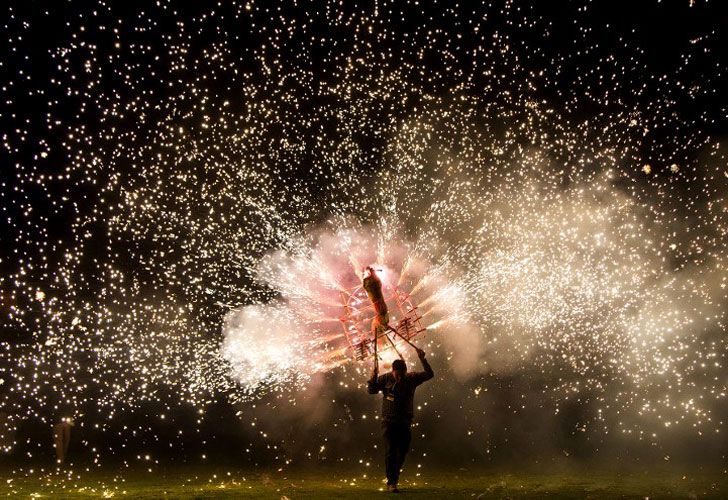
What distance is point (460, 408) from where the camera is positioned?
10.2 meters

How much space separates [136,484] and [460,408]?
5908 millimetres

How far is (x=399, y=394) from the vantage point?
524cm

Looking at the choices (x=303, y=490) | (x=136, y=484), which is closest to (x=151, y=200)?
(x=136, y=484)

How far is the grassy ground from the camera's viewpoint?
17.9 feet

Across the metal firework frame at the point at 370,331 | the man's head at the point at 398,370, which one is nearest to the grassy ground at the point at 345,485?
the man's head at the point at 398,370

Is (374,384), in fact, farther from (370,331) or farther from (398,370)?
(370,331)

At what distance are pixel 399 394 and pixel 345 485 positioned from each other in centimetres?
199

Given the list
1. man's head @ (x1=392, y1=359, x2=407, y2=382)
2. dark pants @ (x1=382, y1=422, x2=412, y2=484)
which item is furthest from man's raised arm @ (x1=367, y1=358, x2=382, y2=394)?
dark pants @ (x1=382, y1=422, x2=412, y2=484)

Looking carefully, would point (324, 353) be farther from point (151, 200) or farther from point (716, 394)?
point (716, 394)

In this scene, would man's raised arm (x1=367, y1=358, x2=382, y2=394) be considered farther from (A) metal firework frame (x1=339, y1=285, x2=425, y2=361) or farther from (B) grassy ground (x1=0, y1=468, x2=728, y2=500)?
(B) grassy ground (x1=0, y1=468, x2=728, y2=500)

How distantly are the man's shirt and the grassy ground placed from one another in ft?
Result: 2.40

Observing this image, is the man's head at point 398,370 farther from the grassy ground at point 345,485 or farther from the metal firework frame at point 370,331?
the grassy ground at point 345,485

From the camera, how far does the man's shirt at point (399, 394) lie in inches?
205

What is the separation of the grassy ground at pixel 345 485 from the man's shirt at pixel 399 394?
0.73 metres
